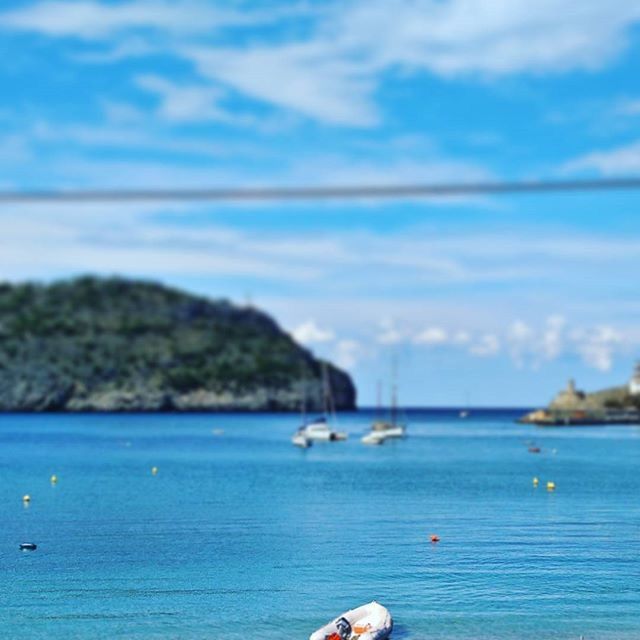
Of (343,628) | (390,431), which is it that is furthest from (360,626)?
(390,431)

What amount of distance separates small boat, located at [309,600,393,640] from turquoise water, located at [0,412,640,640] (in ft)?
3.02

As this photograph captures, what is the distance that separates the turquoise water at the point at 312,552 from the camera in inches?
1464

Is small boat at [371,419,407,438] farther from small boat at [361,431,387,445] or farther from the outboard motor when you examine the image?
the outboard motor

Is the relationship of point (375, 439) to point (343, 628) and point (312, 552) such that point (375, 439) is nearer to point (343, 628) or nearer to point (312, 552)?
point (312, 552)

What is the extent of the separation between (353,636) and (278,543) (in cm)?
1955

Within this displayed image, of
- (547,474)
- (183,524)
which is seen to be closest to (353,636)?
(183,524)

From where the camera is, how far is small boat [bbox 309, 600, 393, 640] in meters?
33.9

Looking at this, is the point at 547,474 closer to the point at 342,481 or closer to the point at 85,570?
the point at 342,481

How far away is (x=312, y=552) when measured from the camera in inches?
1983

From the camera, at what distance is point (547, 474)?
329 ft

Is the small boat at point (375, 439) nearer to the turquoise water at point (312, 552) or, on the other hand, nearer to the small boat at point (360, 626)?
the turquoise water at point (312, 552)

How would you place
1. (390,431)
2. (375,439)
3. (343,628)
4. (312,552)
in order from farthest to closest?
(390,431)
(375,439)
(312,552)
(343,628)

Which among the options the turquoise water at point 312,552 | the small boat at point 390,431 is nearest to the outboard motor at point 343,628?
the turquoise water at point 312,552

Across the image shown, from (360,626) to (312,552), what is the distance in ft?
52.8
